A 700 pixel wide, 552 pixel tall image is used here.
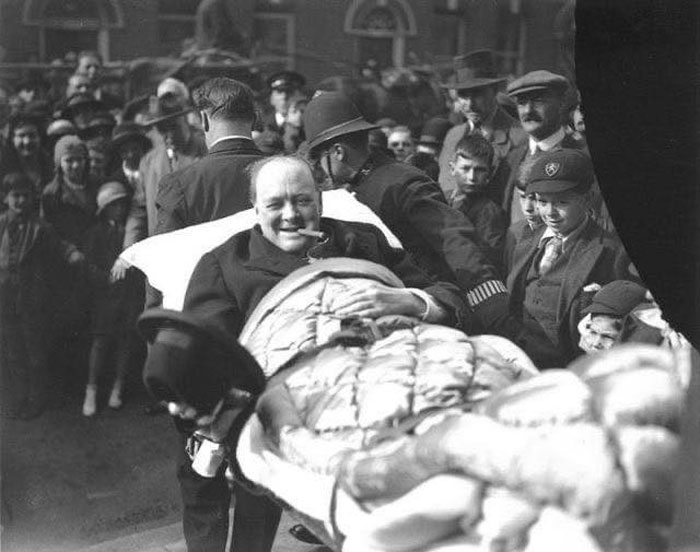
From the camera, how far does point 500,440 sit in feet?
6.86

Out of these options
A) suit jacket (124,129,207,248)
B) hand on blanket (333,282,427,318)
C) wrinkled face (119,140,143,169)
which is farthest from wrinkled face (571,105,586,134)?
wrinkled face (119,140,143,169)

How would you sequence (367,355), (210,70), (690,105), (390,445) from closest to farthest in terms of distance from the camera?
(390,445) → (367,355) → (210,70) → (690,105)

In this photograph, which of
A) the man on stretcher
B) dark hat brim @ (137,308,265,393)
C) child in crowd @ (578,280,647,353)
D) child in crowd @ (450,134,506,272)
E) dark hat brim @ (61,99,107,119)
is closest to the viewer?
the man on stretcher

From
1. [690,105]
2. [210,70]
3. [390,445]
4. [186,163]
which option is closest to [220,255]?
[186,163]

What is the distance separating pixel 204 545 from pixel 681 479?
4.20 ft

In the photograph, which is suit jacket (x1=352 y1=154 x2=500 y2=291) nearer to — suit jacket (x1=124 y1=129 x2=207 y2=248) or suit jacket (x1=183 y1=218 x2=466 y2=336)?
suit jacket (x1=183 y1=218 x2=466 y2=336)

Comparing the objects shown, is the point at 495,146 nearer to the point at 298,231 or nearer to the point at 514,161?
the point at 514,161

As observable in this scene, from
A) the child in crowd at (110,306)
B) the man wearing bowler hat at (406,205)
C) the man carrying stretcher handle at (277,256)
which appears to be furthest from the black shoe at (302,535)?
the man wearing bowler hat at (406,205)

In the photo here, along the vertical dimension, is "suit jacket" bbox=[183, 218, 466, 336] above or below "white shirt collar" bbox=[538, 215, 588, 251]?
below

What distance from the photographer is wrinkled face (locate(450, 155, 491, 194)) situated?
2.80 meters

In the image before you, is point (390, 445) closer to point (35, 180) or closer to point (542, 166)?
point (542, 166)

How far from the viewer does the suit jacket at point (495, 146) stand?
2.77 m

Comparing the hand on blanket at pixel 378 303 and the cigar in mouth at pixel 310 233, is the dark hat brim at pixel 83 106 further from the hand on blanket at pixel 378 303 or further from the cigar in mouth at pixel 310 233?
the hand on blanket at pixel 378 303

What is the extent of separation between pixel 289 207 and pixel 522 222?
64 cm
